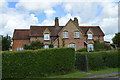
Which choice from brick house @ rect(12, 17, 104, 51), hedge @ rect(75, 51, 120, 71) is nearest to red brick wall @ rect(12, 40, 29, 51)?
brick house @ rect(12, 17, 104, 51)

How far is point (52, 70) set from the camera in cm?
1681

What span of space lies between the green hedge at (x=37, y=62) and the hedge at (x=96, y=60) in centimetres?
247

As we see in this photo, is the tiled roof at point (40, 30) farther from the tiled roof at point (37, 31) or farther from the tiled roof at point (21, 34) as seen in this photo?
the tiled roof at point (21, 34)

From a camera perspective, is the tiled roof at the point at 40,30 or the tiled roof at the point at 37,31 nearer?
the tiled roof at the point at 40,30

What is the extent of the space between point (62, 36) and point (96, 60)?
21.0 meters

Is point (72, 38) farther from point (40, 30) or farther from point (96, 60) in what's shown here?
point (96, 60)

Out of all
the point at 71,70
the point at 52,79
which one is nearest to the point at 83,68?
the point at 71,70

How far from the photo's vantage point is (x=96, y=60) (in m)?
20.6

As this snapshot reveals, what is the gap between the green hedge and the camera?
15.3m

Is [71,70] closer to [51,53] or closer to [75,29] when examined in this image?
[51,53]

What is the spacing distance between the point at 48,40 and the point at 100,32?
47.1ft

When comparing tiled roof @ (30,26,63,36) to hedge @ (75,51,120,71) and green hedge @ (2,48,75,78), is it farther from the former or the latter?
green hedge @ (2,48,75,78)

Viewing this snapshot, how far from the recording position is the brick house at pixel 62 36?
135 feet

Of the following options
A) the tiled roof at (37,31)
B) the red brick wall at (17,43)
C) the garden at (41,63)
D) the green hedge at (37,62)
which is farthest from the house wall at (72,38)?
the green hedge at (37,62)
